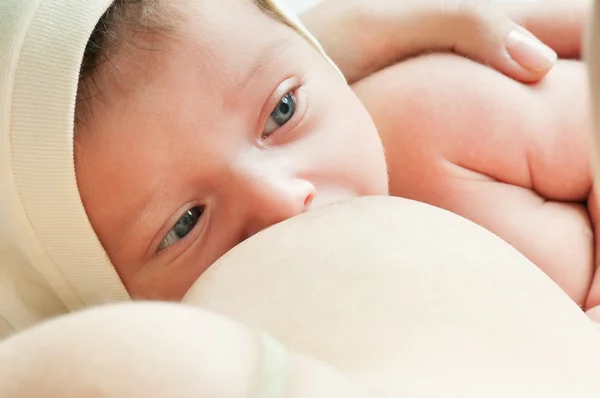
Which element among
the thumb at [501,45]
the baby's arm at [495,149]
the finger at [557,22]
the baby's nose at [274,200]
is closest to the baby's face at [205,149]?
the baby's nose at [274,200]

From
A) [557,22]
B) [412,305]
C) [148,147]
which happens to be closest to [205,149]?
[148,147]

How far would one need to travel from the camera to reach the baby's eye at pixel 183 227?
0.62 m

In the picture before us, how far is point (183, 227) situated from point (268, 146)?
0.11m

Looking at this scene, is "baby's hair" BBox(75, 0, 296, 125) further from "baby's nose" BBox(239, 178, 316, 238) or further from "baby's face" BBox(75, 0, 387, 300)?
"baby's nose" BBox(239, 178, 316, 238)

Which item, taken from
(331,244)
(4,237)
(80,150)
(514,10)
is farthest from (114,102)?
(514,10)

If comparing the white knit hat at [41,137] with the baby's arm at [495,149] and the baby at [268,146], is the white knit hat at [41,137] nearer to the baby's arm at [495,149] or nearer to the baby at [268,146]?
the baby at [268,146]

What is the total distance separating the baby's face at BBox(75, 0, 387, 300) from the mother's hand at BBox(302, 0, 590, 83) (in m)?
Result: 0.25

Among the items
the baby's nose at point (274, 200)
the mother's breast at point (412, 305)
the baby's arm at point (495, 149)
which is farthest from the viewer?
the baby's arm at point (495, 149)

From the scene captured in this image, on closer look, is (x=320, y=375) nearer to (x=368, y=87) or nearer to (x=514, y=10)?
(x=368, y=87)

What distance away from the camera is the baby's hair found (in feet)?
1.86

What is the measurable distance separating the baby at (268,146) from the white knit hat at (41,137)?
2cm

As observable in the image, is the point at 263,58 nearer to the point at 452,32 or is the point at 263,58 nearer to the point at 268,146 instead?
the point at 268,146

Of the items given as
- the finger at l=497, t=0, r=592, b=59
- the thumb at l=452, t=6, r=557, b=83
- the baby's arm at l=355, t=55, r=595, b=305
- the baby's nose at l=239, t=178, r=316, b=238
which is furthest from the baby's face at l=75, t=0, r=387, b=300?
the finger at l=497, t=0, r=592, b=59

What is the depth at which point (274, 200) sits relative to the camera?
55 cm
